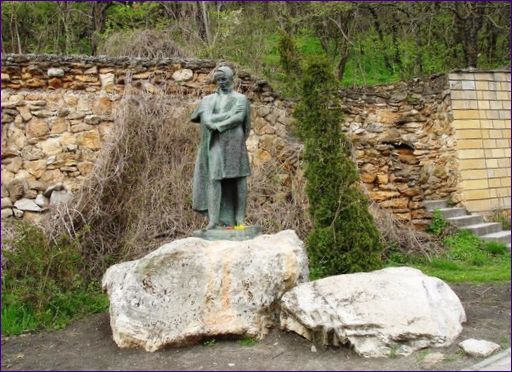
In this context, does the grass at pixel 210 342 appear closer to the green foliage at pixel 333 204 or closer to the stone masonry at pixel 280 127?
the green foliage at pixel 333 204

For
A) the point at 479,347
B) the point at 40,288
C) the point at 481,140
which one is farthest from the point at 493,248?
the point at 40,288

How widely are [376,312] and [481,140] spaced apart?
614cm

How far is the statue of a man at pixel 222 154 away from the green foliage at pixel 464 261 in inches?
126

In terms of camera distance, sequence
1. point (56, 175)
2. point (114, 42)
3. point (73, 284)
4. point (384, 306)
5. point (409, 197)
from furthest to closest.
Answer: point (114, 42) → point (409, 197) → point (56, 175) → point (73, 284) → point (384, 306)

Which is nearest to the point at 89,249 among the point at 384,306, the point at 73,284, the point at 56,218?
the point at 56,218

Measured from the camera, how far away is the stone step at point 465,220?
807 centimetres

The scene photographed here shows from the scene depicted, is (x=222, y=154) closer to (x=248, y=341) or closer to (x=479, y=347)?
(x=248, y=341)

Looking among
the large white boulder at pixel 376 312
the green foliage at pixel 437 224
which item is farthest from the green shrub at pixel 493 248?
the large white boulder at pixel 376 312

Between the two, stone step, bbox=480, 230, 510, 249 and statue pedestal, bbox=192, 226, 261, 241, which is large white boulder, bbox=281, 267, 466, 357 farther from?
stone step, bbox=480, 230, 510, 249

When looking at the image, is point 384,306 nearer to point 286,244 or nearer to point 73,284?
point 286,244

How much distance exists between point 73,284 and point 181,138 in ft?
10.3

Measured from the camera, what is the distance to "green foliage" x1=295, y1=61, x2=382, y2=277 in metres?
5.69

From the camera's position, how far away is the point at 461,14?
12.4m

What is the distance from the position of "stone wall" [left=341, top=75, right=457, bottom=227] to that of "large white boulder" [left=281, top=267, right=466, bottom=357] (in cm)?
478
